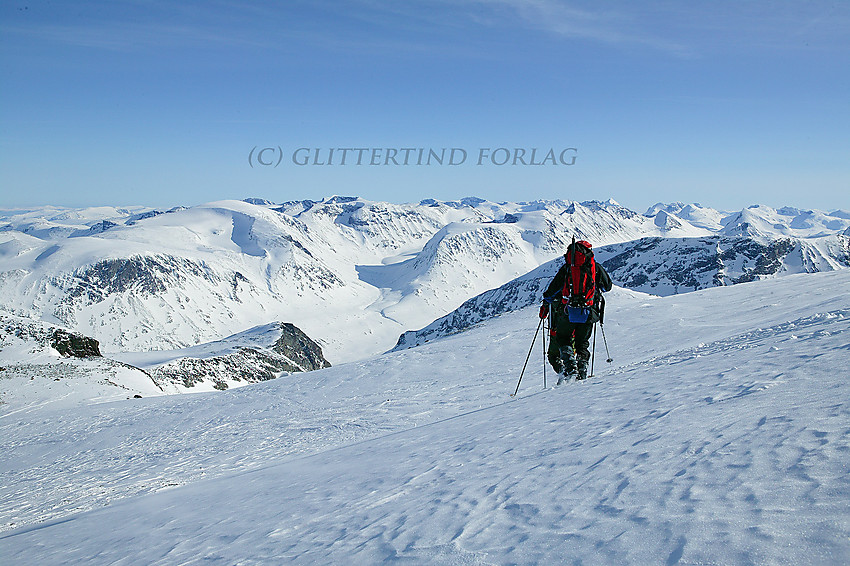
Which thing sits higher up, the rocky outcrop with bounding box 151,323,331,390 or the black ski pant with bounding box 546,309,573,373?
the black ski pant with bounding box 546,309,573,373

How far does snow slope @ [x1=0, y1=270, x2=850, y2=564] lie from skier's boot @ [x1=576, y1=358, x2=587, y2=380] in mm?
762

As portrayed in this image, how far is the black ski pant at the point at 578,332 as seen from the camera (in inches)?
458

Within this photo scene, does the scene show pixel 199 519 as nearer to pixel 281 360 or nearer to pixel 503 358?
pixel 503 358

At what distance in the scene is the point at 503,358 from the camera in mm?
→ 18516

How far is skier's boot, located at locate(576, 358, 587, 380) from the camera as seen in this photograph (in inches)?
470

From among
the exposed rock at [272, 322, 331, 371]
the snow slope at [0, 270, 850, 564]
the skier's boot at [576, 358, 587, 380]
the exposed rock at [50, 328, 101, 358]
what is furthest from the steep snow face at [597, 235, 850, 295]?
the snow slope at [0, 270, 850, 564]

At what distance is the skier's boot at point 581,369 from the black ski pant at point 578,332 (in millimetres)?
81

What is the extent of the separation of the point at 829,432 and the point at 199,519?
299 inches

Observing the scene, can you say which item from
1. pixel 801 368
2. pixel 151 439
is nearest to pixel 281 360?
pixel 151 439

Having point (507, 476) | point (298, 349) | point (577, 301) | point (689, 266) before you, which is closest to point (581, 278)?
point (577, 301)

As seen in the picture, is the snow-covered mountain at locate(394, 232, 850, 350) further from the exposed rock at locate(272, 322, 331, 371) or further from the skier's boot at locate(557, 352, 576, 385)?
the skier's boot at locate(557, 352, 576, 385)

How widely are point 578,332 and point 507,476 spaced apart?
22.8ft

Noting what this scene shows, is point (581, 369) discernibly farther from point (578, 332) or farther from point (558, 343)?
point (578, 332)

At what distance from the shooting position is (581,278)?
11375mm
